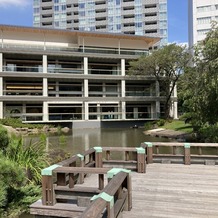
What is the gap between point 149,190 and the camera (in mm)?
5508

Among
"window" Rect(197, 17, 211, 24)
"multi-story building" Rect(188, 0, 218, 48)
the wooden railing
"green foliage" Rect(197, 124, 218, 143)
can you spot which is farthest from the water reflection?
"window" Rect(197, 17, 211, 24)

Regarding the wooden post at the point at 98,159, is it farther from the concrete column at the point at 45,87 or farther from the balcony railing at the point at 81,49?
the balcony railing at the point at 81,49

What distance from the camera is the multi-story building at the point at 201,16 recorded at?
214 feet

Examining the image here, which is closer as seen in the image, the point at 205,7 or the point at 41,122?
the point at 41,122

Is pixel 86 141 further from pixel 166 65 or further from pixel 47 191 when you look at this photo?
pixel 166 65

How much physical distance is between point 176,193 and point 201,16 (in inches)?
2725

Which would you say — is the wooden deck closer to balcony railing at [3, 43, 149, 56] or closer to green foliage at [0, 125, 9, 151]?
green foliage at [0, 125, 9, 151]

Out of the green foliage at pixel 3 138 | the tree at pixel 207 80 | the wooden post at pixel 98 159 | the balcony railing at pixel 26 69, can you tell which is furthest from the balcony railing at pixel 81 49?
the green foliage at pixel 3 138

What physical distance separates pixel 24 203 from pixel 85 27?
75.7m

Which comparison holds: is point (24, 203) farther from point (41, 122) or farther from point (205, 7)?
point (205, 7)

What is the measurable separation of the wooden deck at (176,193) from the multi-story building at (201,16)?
64.0 metres

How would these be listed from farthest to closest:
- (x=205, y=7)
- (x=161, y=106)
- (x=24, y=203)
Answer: (x=205, y=7)
(x=161, y=106)
(x=24, y=203)

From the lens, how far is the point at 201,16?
66500mm

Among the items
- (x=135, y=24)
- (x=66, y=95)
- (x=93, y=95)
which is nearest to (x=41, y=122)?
(x=66, y=95)
